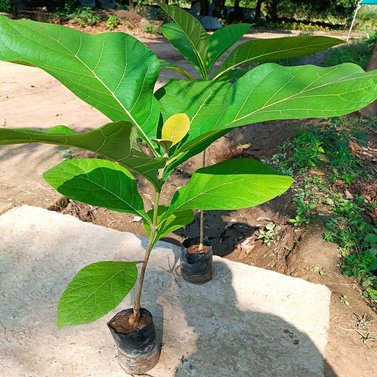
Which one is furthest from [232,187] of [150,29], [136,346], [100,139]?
[150,29]

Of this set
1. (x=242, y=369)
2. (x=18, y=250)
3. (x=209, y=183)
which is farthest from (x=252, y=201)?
(x=18, y=250)

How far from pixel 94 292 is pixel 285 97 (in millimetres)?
785

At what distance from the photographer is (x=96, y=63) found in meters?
1.06

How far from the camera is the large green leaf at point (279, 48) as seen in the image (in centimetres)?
121

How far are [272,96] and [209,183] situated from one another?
0.37m

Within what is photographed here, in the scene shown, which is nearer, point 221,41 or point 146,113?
point 146,113

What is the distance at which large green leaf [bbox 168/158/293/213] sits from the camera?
1.09 m

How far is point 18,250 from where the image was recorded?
2490 millimetres

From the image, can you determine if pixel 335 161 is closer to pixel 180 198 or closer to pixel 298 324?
pixel 298 324

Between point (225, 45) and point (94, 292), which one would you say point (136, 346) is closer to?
point (94, 292)

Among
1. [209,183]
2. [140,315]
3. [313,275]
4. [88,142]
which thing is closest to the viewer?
[88,142]

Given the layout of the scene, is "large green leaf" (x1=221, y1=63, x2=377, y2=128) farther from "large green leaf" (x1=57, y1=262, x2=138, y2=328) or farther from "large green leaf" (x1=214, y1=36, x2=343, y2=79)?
"large green leaf" (x1=57, y1=262, x2=138, y2=328)

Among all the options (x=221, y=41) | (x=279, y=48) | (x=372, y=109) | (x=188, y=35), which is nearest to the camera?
(x=279, y=48)

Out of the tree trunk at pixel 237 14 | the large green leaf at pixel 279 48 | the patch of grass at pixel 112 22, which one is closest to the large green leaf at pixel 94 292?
the large green leaf at pixel 279 48
